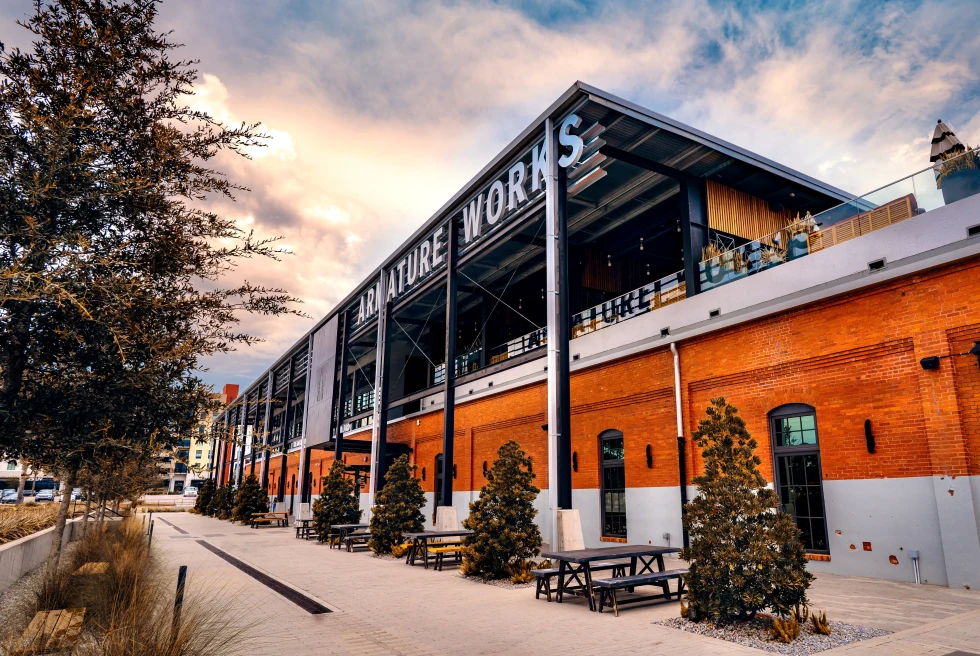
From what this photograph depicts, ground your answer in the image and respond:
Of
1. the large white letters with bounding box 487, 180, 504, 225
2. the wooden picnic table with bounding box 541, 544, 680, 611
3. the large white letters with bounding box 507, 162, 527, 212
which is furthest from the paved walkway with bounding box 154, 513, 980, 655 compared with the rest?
the large white letters with bounding box 487, 180, 504, 225

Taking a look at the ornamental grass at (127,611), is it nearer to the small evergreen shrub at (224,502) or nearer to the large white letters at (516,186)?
the large white letters at (516,186)

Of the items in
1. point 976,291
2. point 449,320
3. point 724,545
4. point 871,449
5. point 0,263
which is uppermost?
point 449,320

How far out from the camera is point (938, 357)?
387 inches

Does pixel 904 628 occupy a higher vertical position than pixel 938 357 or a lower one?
lower

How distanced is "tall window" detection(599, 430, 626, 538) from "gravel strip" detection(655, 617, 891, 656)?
27.2ft

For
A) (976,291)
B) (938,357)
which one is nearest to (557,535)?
(938,357)

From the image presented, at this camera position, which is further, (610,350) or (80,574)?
(610,350)

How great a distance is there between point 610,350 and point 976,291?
810cm

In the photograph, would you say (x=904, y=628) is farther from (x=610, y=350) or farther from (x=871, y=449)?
(x=610, y=350)

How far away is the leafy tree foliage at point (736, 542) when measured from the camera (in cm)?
703

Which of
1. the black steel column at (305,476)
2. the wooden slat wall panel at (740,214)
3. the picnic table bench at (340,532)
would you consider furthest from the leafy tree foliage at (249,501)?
the wooden slat wall panel at (740,214)

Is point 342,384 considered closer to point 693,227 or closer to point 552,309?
point 552,309

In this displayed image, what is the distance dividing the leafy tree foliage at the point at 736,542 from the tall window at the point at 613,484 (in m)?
8.12

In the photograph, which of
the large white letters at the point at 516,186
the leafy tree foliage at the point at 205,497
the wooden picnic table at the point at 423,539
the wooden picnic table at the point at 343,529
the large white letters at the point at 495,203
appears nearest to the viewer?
the wooden picnic table at the point at 423,539
